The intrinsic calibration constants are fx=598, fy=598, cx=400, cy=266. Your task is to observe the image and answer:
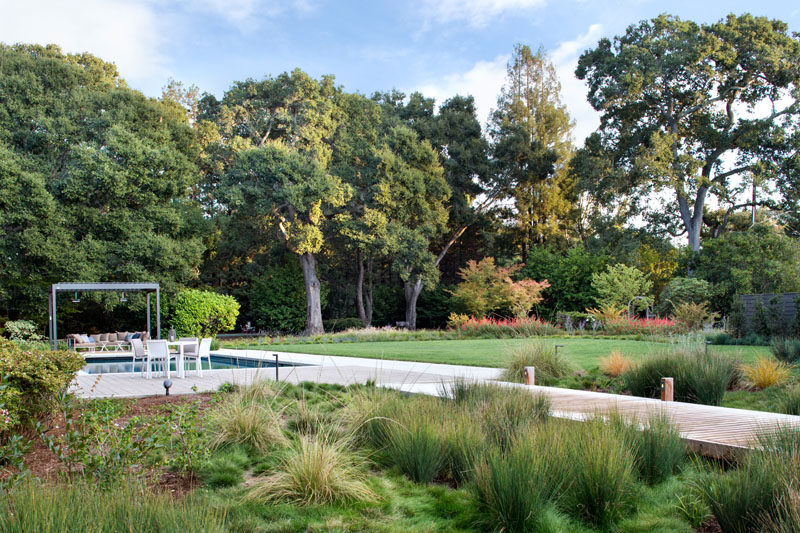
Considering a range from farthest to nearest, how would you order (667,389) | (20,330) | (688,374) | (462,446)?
1. (20,330)
2. (688,374)
3. (667,389)
4. (462,446)

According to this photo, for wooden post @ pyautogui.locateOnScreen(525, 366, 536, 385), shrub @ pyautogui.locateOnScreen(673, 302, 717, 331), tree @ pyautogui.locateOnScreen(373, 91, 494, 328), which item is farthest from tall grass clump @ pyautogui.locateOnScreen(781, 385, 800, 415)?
tree @ pyautogui.locateOnScreen(373, 91, 494, 328)

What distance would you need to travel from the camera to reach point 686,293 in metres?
18.7

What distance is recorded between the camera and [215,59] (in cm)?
1574

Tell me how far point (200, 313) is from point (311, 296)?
5.21 m

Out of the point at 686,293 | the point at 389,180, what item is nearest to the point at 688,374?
the point at 686,293

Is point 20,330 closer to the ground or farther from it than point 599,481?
farther from it

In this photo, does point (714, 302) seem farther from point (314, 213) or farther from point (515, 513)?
point (515, 513)

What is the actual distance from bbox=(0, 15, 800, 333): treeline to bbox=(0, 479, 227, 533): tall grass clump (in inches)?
705

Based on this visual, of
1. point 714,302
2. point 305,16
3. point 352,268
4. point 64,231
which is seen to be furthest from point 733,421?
point 352,268

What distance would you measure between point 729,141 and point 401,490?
24.4 metres

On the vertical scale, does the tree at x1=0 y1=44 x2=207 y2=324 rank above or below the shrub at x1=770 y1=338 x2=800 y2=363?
above

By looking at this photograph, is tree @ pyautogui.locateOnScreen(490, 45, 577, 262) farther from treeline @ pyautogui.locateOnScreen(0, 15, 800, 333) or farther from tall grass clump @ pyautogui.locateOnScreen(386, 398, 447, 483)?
tall grass clump @ pyautogui.locateOnScreen(386, 398, 447, 483)

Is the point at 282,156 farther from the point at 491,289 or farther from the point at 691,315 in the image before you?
the point at 691,315

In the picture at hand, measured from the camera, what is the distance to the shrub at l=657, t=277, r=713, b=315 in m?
18.4
